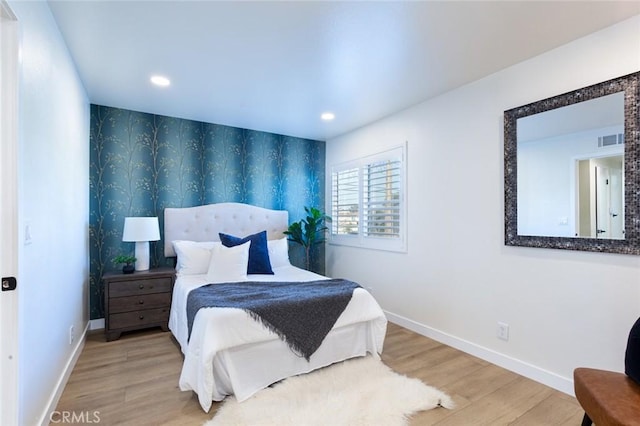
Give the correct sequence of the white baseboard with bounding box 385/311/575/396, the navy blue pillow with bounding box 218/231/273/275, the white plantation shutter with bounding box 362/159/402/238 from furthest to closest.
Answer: the white plantation shutter with bounding box 362/159/402/238 → the navy blue pillow with bounding box 218/231/273/275 → the white baseboard with bounding box 385/311/575/396

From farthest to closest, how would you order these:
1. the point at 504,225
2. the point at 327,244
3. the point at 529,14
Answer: the point at 327,244 → the point at 504,225 → the point at 529,14

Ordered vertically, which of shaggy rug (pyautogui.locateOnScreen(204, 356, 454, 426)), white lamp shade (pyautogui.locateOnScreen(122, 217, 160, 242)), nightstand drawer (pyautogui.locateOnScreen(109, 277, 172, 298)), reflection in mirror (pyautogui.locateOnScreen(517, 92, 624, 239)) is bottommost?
shaggy rug (pyautogui.locateOnScreen(204, 356, 454, 426))

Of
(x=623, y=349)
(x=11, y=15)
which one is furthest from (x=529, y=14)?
(x=11, y=15)

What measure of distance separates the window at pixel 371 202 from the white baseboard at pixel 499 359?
0.91 metres

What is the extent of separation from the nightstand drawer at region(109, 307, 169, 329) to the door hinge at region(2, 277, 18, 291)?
208 centimetres

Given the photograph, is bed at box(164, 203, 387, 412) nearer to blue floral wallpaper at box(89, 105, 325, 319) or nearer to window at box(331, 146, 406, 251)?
blue floral wallpaper at box(89, 105, 325, 319)

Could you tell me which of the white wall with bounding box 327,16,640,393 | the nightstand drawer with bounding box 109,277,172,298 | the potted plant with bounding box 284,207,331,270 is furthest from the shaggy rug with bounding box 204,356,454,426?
the potted plant with bounding box 284,207,331,270

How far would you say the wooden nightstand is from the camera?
318cm

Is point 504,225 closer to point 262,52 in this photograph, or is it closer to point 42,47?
point 262,52

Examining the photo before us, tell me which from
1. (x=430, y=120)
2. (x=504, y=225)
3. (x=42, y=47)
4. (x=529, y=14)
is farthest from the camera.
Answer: (x=430, y=120)

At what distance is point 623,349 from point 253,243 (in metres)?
3.25

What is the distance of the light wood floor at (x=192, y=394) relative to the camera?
197 cm

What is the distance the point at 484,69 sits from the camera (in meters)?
2.67

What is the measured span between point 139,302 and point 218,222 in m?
1.30
